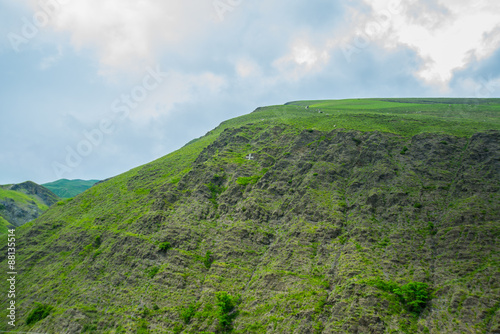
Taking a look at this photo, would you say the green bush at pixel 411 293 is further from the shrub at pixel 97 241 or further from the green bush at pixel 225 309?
the shrub at pixel 97 241

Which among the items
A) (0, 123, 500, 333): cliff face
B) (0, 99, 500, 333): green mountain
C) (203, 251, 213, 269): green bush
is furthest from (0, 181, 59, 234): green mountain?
(203, 251, 213, 269): green bush

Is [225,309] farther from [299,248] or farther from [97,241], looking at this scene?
[97,241]

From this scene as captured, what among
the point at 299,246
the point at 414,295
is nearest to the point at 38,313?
the point at 299,246

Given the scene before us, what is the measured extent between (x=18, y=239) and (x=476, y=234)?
129 meters

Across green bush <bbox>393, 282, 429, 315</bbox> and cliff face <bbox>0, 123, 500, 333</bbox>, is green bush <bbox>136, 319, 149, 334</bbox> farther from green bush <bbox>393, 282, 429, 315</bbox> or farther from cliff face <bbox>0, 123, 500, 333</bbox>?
green bush <bbox>393, 282, 429, 315</bbox>

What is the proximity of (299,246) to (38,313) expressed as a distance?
61.6m

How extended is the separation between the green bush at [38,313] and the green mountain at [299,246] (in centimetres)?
23

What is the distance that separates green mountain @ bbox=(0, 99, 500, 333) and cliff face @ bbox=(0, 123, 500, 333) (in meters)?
0.28

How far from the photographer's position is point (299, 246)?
5962cm

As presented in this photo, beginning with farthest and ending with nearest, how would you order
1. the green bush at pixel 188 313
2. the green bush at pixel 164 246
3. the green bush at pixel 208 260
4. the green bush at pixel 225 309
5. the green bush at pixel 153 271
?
the green bush at pixel 164 246, the green bush at pixel 208 260, the green bush at pixel 153 271, the green bush at pixel 188 313, the green bush at pixel 225 309

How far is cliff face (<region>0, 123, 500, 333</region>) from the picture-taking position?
44.7m

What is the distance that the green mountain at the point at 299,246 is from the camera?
44906mm

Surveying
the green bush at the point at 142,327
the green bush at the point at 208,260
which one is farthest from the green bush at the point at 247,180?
the green bush at the point at 142,327

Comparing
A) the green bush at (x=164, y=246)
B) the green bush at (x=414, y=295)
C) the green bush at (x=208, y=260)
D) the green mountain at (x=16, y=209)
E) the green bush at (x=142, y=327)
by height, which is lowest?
the green bush at (x=142, y=327)
